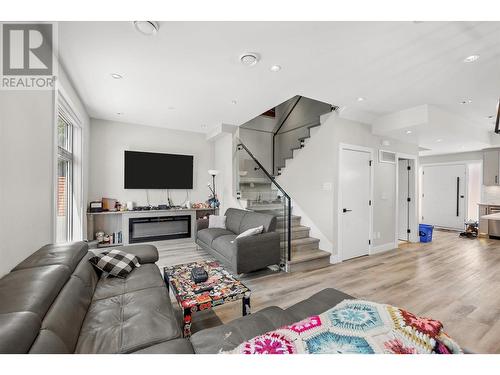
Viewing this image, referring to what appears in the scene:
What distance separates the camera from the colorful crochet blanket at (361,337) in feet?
2.71

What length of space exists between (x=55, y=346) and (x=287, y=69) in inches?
114

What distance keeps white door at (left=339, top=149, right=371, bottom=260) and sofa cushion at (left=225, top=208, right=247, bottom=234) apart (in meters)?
1.82

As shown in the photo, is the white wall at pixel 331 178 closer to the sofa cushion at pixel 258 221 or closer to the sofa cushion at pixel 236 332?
the sofa cushion at pixel 258 221

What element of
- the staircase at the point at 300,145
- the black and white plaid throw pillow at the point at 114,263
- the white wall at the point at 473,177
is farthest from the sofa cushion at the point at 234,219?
the white wall at the point at 473,177

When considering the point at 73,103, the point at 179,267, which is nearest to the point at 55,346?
the point at 179,267

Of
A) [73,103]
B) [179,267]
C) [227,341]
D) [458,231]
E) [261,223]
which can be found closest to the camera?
[227,341]

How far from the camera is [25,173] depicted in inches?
70.3

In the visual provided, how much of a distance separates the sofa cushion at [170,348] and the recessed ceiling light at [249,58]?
8.11 ft

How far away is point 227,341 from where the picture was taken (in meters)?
1.18

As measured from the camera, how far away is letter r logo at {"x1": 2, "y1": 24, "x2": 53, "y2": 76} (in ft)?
5.39

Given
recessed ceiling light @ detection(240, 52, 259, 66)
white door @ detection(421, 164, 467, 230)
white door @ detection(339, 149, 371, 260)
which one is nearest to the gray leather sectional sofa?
recessed ceiling light @ detection(240, 52, 259, 66)

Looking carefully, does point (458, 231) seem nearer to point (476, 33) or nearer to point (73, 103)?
A: point (476, 33)

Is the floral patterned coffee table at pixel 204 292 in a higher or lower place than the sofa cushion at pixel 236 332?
lower

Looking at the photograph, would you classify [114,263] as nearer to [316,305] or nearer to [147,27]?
[316,305]
